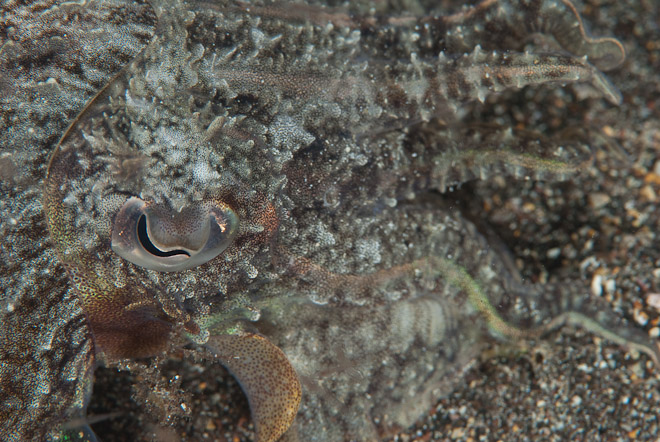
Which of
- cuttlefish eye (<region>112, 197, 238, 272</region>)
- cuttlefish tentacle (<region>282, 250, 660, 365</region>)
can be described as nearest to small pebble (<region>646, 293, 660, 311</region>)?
cuttlefish tentacle (<region>282, 250, 660, 365</region>)

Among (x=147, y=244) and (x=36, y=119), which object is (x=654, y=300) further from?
(x=36, y=119)

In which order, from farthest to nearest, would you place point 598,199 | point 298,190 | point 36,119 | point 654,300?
point 598,199 < point 654,300 < point 298,190 < point 36,119

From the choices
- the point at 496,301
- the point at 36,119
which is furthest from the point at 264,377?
the point at 36,119

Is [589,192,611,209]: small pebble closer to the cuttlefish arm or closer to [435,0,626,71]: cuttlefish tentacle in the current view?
[435,0,626,71]: cuttlefish tentacle

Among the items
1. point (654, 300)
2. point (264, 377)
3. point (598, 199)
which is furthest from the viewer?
point (598, 199)

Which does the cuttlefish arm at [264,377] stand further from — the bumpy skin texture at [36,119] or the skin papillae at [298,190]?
the bumpy skin texture at [36,119]

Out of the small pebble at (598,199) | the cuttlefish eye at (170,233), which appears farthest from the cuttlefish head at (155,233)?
the small pebble at (598,199)

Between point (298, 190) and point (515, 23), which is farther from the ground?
point (515, 23)

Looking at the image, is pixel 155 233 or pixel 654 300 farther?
pixel 654 300
